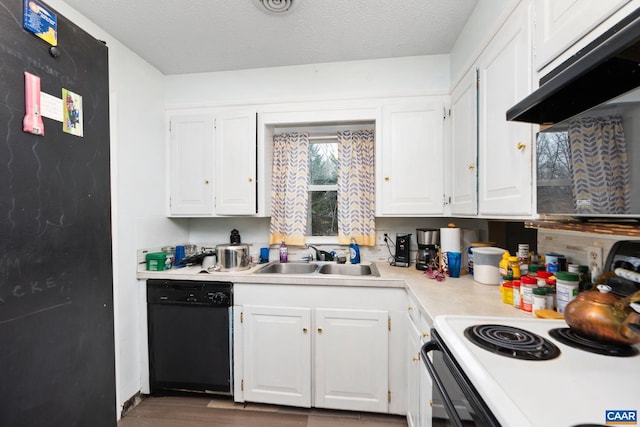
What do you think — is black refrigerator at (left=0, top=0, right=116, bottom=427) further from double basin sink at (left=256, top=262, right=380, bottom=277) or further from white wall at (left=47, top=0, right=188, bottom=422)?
double basin sink at (left=256, top=262, right=380, bottom=277)

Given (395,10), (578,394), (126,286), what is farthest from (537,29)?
(126,286)

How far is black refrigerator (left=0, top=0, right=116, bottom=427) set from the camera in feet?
2.46

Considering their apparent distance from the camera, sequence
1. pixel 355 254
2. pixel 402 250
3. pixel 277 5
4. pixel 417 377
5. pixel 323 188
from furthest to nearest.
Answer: pixel 323 188
pixel 355 254
pixel 402 250
pixel 277 5
pixel 417 377

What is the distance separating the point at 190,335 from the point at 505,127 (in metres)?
2.31

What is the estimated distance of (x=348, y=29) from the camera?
6.07ft

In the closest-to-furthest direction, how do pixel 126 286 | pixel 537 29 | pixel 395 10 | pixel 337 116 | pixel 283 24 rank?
pixel 537 29, pixel 395 10, pixel 283 24, pixel 126 286, pixel 337 116

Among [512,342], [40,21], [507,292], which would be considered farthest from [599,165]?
[40,21]

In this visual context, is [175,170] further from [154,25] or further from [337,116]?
[337,116]

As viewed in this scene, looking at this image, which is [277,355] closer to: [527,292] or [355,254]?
[355,254]

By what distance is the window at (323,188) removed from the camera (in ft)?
8.40

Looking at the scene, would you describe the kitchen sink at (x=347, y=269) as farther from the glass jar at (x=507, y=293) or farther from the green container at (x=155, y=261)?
the green container at (x=155, y=261)

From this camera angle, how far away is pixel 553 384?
0.62m

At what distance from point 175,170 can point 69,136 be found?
1503mm

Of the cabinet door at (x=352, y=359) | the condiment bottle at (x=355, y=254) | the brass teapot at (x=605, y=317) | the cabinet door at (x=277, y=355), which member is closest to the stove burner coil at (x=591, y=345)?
the brass teapot at (x=605, y=317)
